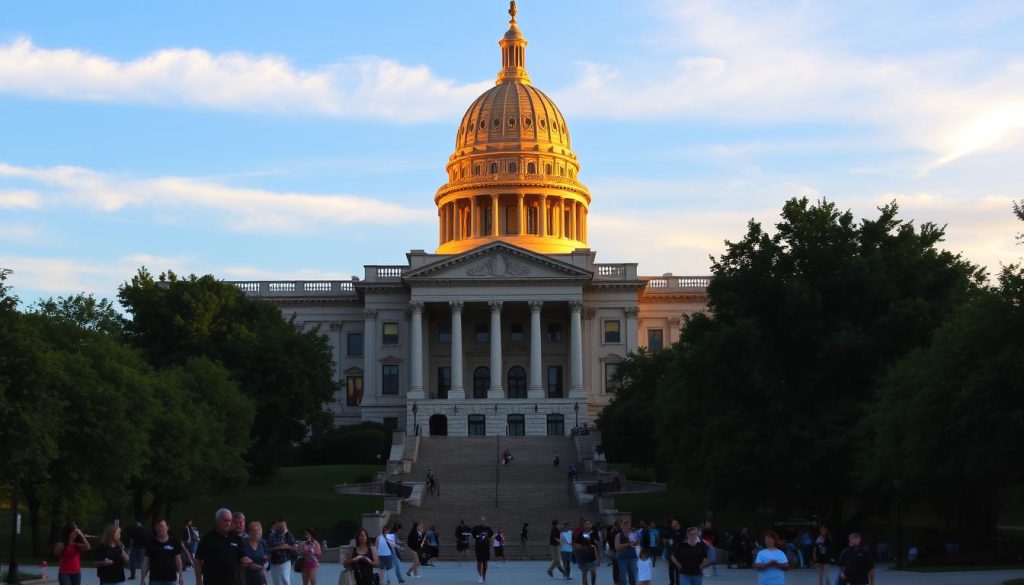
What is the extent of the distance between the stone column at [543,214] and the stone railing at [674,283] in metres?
19.1

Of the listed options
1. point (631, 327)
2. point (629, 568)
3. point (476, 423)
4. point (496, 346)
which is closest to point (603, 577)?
point (629, 568)

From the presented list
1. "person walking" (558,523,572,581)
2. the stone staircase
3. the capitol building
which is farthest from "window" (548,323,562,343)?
"person walking" (558,523,572,581)

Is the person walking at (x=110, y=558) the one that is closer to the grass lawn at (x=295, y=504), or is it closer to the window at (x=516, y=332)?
the grass lawn at (x=295, y=504)

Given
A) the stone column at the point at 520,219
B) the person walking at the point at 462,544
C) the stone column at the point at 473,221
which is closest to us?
the person walking at the point at 462,544

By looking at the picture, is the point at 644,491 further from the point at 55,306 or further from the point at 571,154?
the point at 571,154

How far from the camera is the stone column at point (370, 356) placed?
379ft

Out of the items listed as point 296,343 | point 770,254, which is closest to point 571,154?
point 296,343

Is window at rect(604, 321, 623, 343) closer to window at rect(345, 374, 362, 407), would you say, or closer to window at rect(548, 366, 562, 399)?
window at rect(548, 366, 562, 399)

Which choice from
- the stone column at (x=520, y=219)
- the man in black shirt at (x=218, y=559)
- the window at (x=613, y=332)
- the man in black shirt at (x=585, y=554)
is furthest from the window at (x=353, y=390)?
the man in black shirt at (x=218, y=559)

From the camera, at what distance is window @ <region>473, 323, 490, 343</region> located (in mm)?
117438

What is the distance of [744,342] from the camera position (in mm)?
56312

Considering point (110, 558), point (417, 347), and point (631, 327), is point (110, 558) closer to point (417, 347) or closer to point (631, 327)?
point (417, 347)

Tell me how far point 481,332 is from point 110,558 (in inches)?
3730

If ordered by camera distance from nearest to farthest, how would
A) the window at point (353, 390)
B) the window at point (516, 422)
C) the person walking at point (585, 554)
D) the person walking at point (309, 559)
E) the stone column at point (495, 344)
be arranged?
the person walking at point (309, 559)
the person walking at point (585, 554)
the window at point (516, 422)
the stone column at point (495, 344)
the window at point (353, 390)
